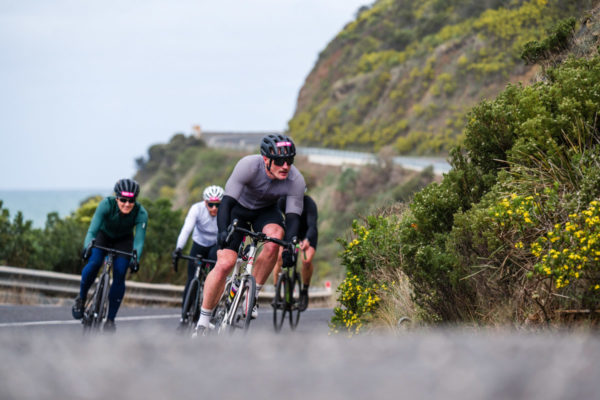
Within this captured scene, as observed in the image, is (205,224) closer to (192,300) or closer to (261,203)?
(192,300)

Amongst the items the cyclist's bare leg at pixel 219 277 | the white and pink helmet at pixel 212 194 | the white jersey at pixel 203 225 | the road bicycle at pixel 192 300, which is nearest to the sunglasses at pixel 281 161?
the cyclist's bare leg at pixel 219 277

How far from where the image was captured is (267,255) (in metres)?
7.07

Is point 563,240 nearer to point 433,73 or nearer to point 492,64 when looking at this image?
point 492,64

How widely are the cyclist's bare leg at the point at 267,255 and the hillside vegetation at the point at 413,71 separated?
32.5 m

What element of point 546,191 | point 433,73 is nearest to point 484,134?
point 546,191

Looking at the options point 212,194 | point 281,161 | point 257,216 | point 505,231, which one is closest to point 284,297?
point 212,194

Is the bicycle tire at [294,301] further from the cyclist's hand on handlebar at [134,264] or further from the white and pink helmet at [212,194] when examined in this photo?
the cyclist's hand on handlebar at [134,264]

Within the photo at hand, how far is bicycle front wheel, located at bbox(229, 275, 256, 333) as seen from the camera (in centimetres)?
659

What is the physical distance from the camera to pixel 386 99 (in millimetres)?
67438

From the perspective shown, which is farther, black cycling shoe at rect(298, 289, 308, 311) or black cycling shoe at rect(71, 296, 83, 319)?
black cycling shoe at rect(298, 289, 308, 311)

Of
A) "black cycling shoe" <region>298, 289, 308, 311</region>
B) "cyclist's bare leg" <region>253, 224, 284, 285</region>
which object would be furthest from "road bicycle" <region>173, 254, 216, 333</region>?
"cyclist's bare leg" <region>253, 224, 284, 285</region>

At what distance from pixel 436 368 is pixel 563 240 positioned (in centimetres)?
442

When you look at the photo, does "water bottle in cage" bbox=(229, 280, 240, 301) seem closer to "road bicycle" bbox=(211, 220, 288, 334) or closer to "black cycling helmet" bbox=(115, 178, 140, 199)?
"road bicycle" bbox=(211, 220, 288, 334)

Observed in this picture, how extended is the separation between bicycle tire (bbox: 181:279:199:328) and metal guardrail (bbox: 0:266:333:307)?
200 inches
